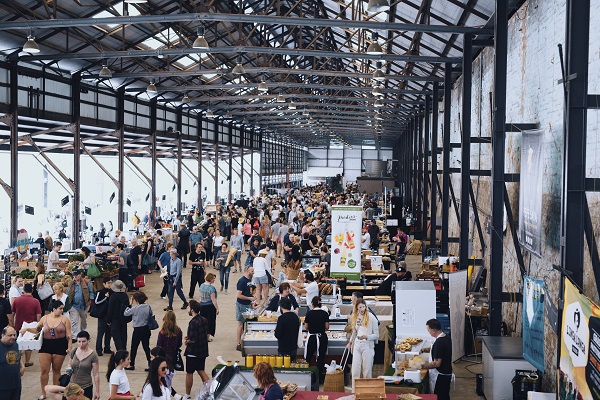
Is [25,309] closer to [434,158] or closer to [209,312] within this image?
[209,312]

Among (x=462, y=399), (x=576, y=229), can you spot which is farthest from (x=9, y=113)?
(x=576, y=229)

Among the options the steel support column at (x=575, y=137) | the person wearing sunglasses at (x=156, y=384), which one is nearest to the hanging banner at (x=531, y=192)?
the steel support column at (x=575, y=137)

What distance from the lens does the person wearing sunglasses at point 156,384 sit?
6.41 m

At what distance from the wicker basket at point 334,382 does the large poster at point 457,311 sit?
2748 millimetres

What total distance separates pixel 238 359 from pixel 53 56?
10567 millimetres

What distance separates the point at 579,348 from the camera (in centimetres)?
571

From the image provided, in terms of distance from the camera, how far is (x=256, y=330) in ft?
33.2

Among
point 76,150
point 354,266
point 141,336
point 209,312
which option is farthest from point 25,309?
point 76,150

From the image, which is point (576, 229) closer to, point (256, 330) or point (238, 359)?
point (256, 330)

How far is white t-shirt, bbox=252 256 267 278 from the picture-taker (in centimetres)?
1350

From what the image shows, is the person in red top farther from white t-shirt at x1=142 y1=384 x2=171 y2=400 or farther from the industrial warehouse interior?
white t-shirt at x1=142 y1=384 x2=171 y2=400

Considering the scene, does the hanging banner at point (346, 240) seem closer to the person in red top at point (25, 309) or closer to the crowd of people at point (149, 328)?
the crowd of people at point (149, 328)

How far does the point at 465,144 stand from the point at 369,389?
22.9 ft

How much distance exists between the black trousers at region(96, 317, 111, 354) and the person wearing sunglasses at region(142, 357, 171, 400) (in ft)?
13.4
